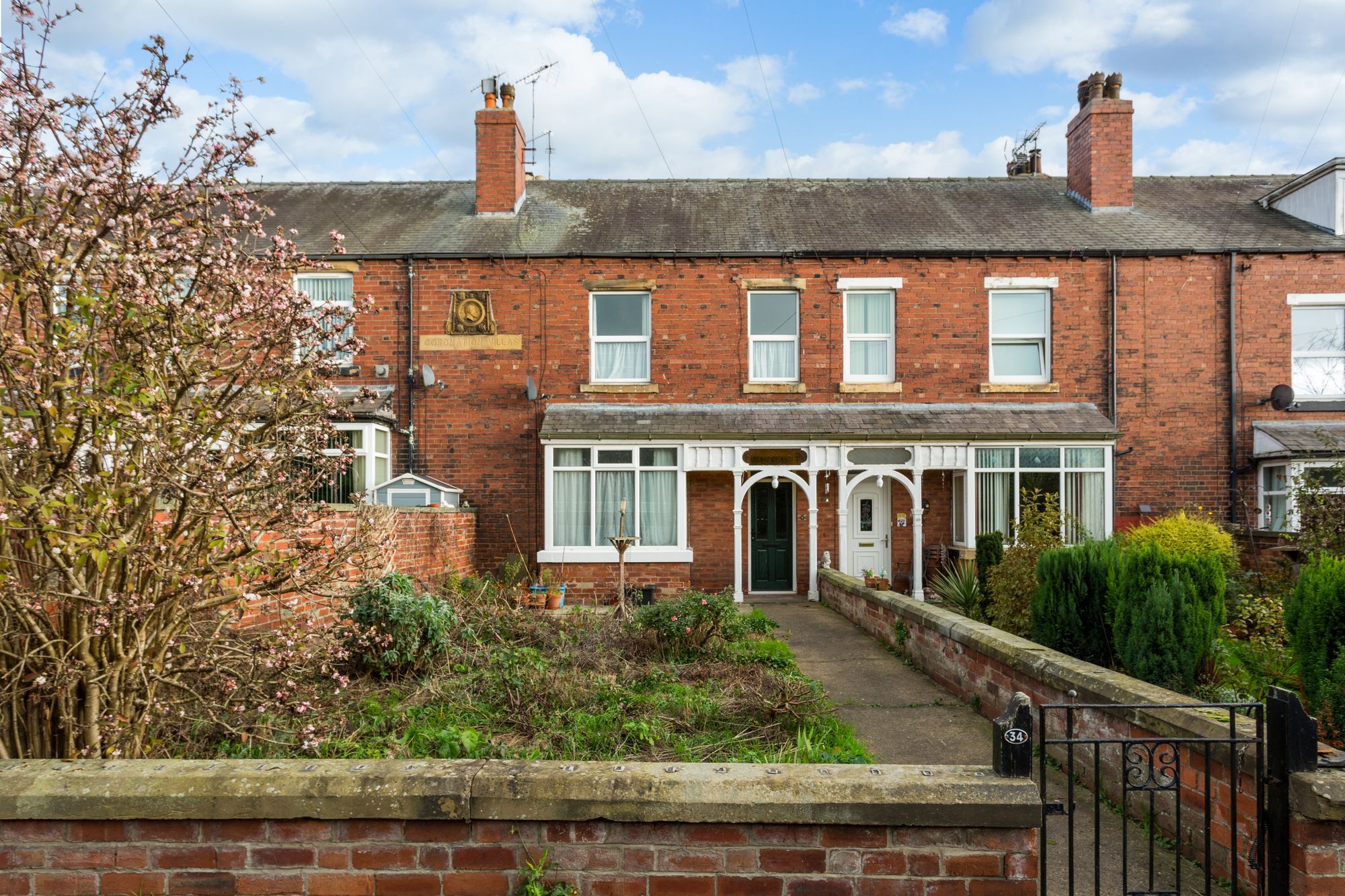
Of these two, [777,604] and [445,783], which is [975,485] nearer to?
[777,604]

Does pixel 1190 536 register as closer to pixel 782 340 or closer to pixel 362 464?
pixel 782 340

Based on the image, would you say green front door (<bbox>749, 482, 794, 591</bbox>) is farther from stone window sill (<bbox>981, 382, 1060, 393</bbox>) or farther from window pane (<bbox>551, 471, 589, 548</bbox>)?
stone window sill (<bbox>981, 382, 1060, 393</bbox>)

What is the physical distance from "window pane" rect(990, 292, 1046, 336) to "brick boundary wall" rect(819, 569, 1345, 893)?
8436mm

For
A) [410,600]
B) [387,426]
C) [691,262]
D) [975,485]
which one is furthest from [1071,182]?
[410,600]

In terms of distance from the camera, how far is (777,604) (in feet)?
42.1

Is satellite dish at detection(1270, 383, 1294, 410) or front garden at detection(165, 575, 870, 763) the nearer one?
front garden at detection(165, 575, 870, 763)

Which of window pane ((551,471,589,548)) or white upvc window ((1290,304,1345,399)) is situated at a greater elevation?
white upvc window ((1290,304,1345,399))

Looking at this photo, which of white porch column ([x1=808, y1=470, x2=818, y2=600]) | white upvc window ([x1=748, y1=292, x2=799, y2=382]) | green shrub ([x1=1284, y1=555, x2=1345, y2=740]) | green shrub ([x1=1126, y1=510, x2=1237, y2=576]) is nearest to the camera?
green shrub ([x1=1284, y1=555, x2=1345, y2=740])

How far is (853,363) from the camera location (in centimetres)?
1488

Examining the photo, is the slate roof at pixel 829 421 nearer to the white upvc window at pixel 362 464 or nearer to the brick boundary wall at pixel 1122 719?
the white upvc window at pixel 362 464

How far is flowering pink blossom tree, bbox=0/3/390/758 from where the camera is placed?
3.25m

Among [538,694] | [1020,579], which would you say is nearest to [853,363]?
[1020,579]

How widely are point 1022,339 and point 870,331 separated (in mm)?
2847

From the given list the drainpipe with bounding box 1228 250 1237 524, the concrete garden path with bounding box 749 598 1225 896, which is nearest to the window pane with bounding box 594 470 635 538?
the concrete garden path with bounding box 749 598 1225 896
